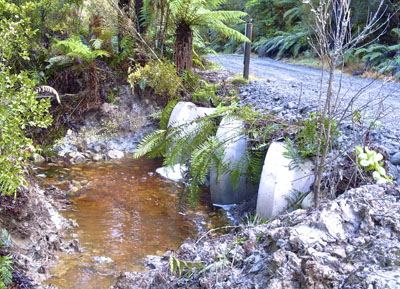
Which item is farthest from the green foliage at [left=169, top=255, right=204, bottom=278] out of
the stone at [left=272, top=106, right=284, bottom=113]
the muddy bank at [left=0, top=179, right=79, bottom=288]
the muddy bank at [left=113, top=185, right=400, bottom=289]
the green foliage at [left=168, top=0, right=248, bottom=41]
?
the green foliage at [left=168, top=0, right=248, bottom=41]

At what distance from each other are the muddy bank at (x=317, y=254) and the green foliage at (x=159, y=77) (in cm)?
388

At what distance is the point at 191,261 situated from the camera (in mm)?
2613

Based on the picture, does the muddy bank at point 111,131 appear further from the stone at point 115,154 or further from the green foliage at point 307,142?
the green foliage at point 307,142

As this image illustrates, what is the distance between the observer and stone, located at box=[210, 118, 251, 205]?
13.5 feet

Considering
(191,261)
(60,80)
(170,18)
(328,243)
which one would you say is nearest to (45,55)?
(60,80)

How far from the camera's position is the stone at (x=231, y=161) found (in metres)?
4.12

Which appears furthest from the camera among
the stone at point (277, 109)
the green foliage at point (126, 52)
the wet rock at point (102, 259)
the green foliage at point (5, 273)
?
the green foliage at point (126, 52)

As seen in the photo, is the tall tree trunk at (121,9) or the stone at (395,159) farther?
the tall tree trunk at (121,9)

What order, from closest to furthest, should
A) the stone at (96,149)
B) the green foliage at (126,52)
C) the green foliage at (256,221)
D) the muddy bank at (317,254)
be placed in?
1. the muddy bank at (317,254)
2. the green foliage at (256,221)
3. the stone at (96,149)
4. the green foliage at (126,52)

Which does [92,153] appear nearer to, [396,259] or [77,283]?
[77,283]

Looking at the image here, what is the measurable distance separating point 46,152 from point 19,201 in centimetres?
278

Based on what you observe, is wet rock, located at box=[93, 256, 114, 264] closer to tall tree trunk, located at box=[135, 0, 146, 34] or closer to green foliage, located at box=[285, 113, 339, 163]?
green foliage, located at box=[285, 113, 339, 163]

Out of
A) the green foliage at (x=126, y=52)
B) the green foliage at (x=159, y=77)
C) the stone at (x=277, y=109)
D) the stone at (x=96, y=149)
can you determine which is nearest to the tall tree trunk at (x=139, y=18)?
the green foliage at (x=126, y=52)

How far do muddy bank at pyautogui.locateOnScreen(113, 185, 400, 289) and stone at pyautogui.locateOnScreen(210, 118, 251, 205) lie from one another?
5.11ft
